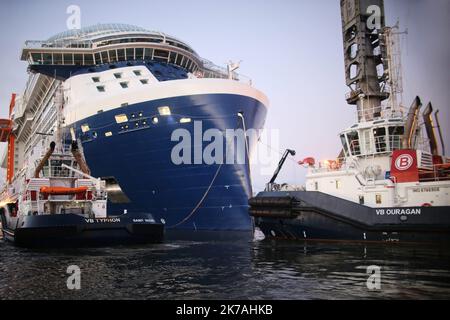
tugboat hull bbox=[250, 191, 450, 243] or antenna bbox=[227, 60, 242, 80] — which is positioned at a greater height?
antenna bbox=[227, 60, 242, 80]

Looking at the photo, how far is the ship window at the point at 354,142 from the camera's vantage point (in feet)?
74.1

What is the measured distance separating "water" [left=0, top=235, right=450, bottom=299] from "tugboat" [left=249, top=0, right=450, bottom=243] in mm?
1093

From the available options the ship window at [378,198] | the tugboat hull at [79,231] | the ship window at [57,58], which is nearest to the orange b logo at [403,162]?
the ship window at [378,198]

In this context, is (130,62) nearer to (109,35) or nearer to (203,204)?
(109,35)

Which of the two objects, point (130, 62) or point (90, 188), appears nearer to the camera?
point (90, 188)

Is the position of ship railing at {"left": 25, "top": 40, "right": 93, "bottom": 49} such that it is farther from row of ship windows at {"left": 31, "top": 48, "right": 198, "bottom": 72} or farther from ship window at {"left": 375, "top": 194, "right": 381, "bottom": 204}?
ship window at {"left": 375, "top": 194, "right": 381, "bottom": 204}

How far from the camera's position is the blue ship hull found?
24953 mm

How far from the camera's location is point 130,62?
34531 millimetres

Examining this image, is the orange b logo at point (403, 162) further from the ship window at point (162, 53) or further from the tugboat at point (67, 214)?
the ship window at point (162, 53)

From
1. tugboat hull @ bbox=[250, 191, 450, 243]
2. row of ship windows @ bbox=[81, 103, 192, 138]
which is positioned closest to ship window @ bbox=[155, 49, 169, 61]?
row of ship windows @ bbox=[81, 103, 192, 138]

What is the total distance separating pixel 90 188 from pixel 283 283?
1561 cm

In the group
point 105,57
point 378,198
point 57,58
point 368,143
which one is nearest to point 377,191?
point 378,198
